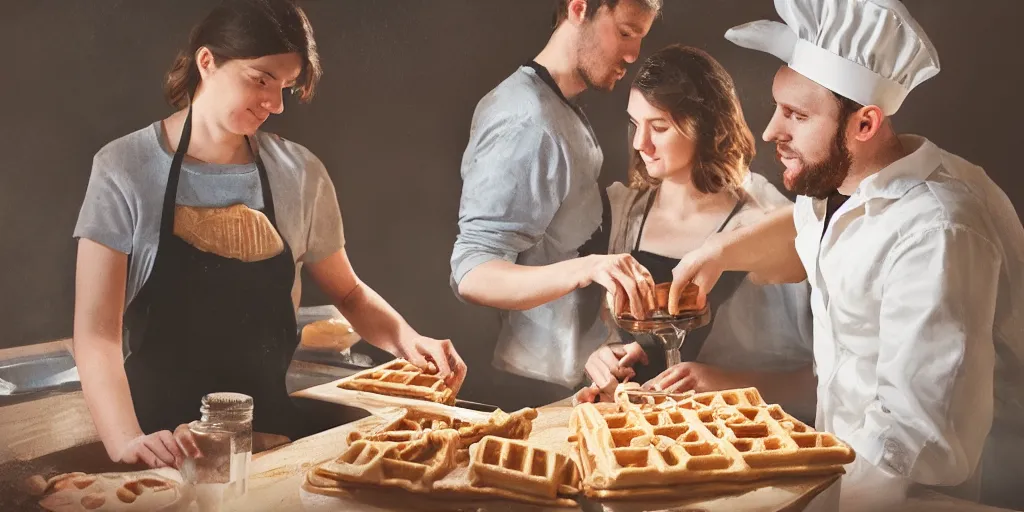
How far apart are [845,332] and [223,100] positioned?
65.1 inches

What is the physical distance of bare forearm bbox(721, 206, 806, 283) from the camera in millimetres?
2736

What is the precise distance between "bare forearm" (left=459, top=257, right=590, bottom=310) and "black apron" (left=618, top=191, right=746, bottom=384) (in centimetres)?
17

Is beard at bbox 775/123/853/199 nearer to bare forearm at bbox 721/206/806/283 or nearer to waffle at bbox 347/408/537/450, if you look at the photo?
bare forearm at bbox 721/206/806/283

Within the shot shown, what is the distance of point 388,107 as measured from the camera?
2.84 m

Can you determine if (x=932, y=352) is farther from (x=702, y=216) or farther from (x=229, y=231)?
(x=229, y=231)

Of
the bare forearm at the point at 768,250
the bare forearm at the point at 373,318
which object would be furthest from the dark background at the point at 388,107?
the bare forearm at the point at 768,250

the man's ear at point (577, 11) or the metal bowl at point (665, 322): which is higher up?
the man's ear at point (577, 11)

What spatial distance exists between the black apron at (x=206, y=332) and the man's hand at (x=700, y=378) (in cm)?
97

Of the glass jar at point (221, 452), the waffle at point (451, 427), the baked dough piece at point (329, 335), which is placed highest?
the baked dough piece at point (329, 335)

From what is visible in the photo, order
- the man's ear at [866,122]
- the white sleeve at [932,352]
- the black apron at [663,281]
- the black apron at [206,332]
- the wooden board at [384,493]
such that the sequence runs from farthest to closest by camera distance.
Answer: the black apron at [663,281] → the black apron at [206,332] → the man's ear at [866,122] → the white sleeve at [932,352] → the wooden board at [384,493]

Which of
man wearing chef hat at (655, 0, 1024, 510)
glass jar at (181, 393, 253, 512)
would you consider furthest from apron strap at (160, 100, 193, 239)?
man wearing chef hat at (655, 0, 1024, 510)

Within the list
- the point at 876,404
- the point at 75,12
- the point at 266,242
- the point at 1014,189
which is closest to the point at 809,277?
the point at 876,404

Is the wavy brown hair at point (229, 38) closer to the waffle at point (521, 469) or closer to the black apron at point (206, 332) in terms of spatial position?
the black apron at point (206, 332)

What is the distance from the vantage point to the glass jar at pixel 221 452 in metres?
2.46
